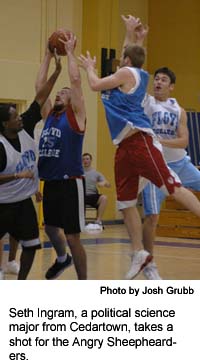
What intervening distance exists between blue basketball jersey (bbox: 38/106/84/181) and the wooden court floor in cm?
138

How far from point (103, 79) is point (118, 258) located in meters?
3.86

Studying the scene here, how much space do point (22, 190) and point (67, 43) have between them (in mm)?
1384

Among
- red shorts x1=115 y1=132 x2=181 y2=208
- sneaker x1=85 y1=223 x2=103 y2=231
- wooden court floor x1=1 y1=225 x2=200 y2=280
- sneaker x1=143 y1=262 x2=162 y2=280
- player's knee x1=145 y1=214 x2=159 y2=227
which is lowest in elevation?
sneaker x1=85 y1=223 x2=103 y2=231

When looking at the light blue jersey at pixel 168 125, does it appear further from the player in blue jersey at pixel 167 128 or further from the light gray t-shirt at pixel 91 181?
the light gray t-shirt at pixel 91 181

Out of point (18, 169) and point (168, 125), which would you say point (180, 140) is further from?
point (18, 169)

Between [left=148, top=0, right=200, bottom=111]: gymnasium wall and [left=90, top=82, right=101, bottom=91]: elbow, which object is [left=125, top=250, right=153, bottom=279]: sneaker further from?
[left=148, top=0, right=200, bottom=111]: gymnasium wall

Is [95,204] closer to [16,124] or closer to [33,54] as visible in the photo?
[33,54]

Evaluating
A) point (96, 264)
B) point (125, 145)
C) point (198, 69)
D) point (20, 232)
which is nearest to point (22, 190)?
point (20, 232)

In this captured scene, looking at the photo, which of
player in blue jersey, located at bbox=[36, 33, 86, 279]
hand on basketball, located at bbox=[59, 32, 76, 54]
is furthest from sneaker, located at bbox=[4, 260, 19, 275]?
hand on basketball, located at bbox=[59, 32, 76, 54]

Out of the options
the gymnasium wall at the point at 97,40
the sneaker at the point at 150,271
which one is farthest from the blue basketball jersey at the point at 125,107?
the gymnasium wall at the point at 97,40

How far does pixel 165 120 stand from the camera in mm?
7555

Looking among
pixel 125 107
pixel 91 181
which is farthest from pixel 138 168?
pixel 91 181

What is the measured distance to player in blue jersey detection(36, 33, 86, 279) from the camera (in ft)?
21.9

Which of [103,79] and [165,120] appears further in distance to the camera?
[165,120]
